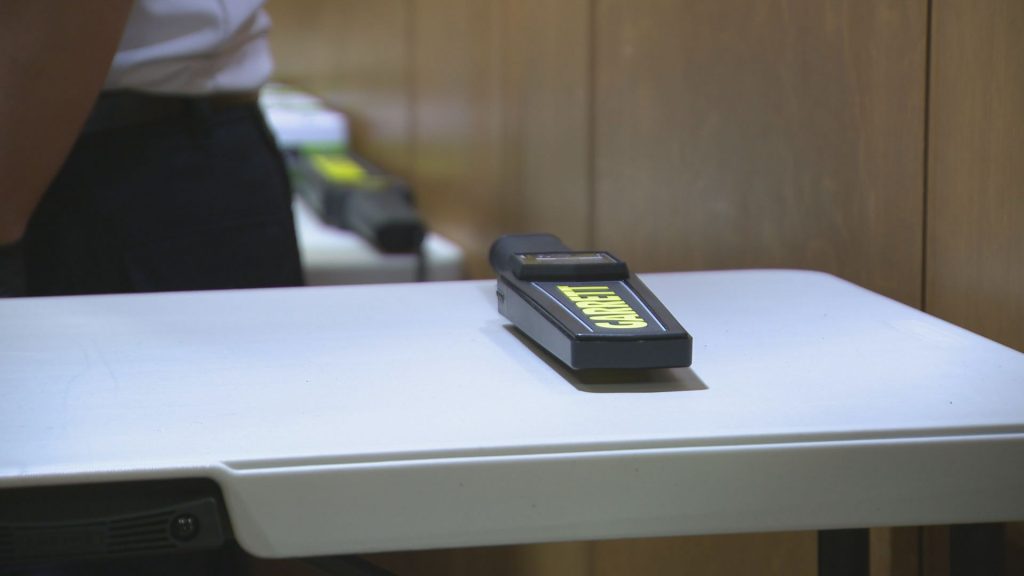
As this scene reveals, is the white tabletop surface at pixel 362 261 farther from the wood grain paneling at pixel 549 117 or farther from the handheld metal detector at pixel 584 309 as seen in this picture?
the handheld metal detector at pixel 584 309

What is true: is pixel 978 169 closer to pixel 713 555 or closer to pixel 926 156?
pixel 926 156

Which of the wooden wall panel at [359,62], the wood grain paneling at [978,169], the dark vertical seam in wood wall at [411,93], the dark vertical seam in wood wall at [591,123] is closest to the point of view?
the wood grain paneling at [978,169]

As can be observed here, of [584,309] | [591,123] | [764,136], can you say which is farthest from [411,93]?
[584,309]

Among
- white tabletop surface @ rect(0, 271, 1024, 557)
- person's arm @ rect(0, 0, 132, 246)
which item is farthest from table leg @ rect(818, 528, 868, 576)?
person's arm @ rect(0, 0, 132, 246)

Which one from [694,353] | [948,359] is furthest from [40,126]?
[948,359]

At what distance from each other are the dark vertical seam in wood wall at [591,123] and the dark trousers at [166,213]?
0.29 metres

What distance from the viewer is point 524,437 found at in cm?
45

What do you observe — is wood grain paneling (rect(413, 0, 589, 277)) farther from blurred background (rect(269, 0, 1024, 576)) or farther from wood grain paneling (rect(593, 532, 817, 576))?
wood grain paneling (rect(593, 532, 817, 576))

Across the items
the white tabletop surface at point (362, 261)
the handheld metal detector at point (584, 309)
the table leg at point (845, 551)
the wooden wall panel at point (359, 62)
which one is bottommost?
the white tabletop surface at point (362, 261)

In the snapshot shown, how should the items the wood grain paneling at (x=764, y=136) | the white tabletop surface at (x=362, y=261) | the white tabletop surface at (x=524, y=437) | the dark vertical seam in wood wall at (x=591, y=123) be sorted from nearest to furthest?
the white tabletop surface at (x=524, y=437) < the wood grain paneling at (x=764, y=136) < the dark vertical seam in wood wall at (x=591, y=123) < the white tabletop surface at (x=362, y=261)

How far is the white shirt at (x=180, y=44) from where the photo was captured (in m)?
0.99

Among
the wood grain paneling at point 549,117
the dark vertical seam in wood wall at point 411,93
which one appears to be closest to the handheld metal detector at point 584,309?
the wood grain paneling at point 549,117

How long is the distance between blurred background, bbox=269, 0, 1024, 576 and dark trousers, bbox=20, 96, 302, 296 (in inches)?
12.7

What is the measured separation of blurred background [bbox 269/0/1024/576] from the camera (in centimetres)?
74
